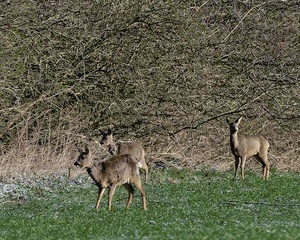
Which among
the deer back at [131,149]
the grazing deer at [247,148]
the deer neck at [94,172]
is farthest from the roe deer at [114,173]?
the grazing deer at [247,148]

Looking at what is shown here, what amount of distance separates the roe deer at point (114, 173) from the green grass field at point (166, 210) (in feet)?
1.30

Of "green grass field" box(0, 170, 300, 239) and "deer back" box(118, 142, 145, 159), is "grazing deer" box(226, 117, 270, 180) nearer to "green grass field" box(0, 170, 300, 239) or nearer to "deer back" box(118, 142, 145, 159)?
"green grass field" box(0, 170, 300, 239)

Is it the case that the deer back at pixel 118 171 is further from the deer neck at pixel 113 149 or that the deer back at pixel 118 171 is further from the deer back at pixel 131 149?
the deer neck at pixel 113 149

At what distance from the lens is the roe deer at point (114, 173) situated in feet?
48.6

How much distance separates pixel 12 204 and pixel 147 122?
26.2 feet

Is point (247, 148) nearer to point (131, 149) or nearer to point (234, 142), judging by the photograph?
point (234, 142)

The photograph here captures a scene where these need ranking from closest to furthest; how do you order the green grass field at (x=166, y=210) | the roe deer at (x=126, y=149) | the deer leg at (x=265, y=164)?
the green grass field at (x=166, y=210) → the roe deer at (x=126, y=149) → the deer leg at (x=265, y=164)

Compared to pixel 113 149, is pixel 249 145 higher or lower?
lower

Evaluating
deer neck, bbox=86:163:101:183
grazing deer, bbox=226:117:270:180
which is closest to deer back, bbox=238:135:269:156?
grazing deer, bbox=226:117:270:180

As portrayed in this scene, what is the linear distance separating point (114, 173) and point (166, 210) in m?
1.11

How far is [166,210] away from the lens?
14.6 metres

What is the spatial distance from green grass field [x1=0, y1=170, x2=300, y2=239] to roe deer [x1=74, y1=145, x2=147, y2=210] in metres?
0.40

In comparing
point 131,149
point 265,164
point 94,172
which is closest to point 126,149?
point 131,149

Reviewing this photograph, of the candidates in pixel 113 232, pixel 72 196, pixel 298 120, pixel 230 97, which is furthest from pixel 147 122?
pixel 113 232
